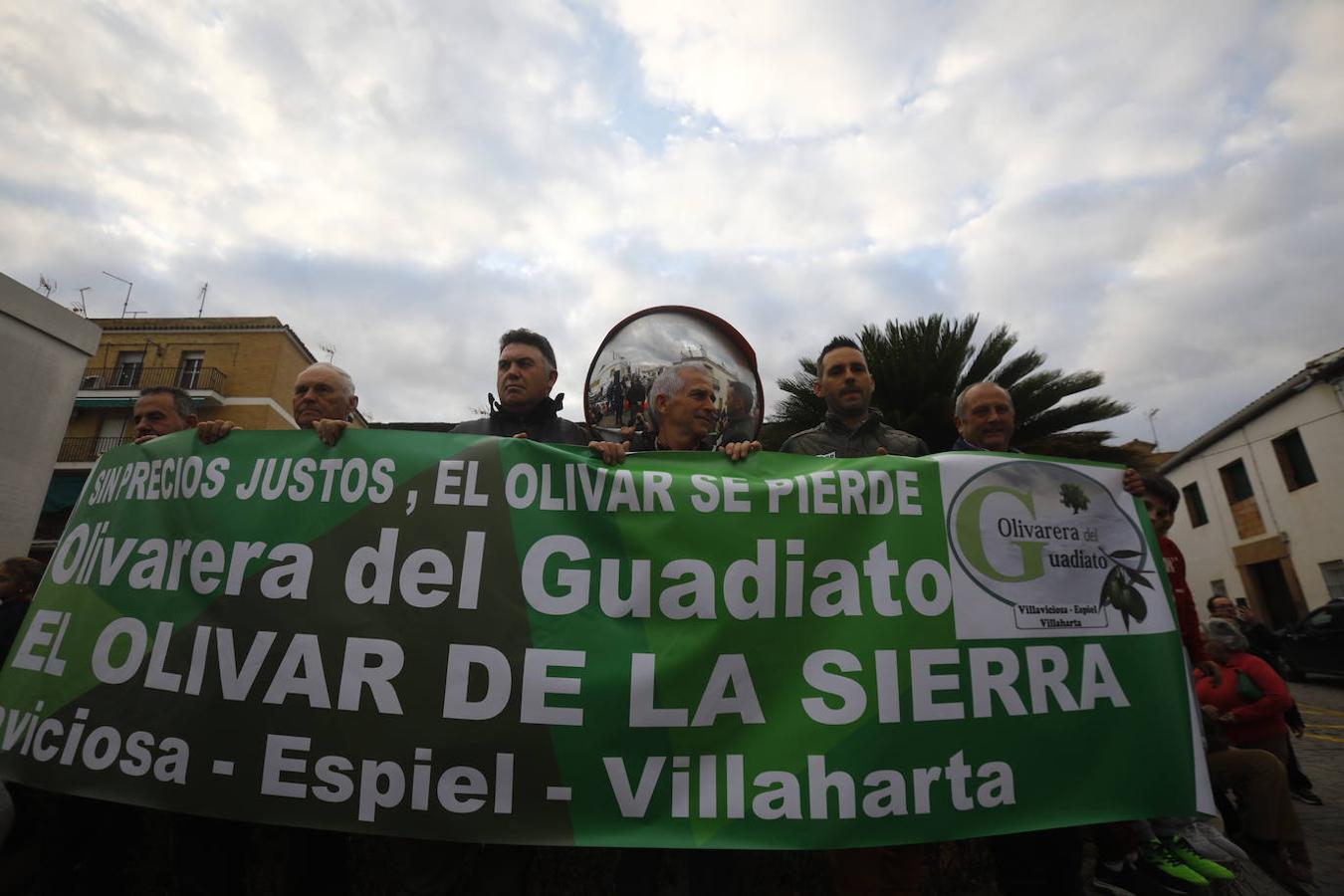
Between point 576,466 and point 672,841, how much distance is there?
122 cm


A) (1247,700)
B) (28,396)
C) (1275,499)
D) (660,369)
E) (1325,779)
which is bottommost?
(1325,779)

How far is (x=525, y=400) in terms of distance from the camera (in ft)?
10.6

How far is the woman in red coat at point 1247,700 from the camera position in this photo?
3988mm

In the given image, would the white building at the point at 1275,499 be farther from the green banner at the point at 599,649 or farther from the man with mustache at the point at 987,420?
the green banner at the point at 599,649

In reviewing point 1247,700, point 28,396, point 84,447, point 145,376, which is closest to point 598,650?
point 1247,700

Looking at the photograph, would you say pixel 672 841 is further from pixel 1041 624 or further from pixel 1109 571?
pixel 1109 571

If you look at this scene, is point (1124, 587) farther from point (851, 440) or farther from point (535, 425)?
point (535, 425)

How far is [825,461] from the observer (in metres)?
2.55

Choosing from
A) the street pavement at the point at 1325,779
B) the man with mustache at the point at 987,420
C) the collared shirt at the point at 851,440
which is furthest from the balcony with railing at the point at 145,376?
the street pavement at the point at 1325,779

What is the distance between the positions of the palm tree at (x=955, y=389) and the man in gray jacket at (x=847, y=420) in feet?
22.8

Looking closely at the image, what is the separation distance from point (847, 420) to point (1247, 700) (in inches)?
127

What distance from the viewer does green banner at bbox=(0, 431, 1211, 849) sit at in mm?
2004

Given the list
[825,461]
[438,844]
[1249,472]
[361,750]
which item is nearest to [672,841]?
[438,844]

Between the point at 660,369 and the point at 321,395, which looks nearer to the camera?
the point at 321,395
